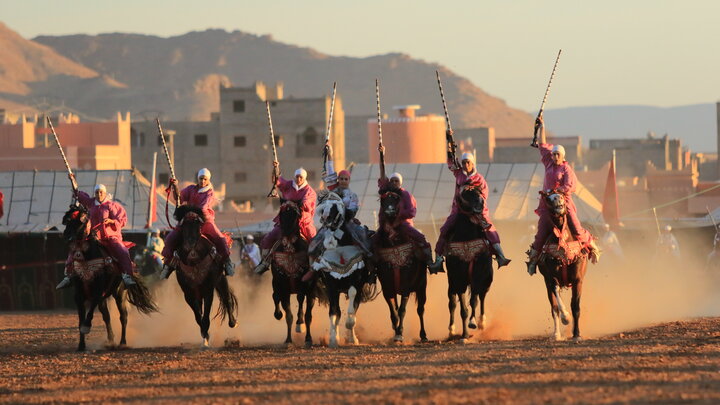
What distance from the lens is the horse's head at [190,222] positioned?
20.3 meters

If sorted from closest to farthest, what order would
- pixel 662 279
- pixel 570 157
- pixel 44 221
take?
pixel 662 279 < pixel 44 221 < pixel 570 157

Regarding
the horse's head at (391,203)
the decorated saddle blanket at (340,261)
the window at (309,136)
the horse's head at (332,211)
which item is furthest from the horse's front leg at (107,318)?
the window at (309,136)

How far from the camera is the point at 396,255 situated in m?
20.9

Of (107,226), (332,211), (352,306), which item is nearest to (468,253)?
(352,306)

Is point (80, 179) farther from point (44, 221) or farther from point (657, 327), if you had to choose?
point (657, 327)

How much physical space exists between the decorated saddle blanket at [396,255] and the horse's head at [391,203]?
0.47 m

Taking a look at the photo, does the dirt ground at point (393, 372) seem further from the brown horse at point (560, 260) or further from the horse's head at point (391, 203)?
the horse's head at point (391, 203)

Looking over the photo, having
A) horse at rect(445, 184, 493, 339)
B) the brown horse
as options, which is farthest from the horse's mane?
the brown horse

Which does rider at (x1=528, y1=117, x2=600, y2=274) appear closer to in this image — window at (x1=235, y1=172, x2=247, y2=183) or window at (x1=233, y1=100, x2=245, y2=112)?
window at (x1=235, y1=172, x2=247, y2=183)

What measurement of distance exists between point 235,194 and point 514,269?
7646 cm

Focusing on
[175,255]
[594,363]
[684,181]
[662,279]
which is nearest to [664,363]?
[594,363]

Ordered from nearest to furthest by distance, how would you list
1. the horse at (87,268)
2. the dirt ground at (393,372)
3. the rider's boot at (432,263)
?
the dirt ground at (393,372) < the horse at (87,268) < the rider's boot at (432,263)

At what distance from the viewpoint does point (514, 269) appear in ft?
97.6

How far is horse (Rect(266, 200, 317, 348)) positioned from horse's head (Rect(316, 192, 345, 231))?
0.64 metres
